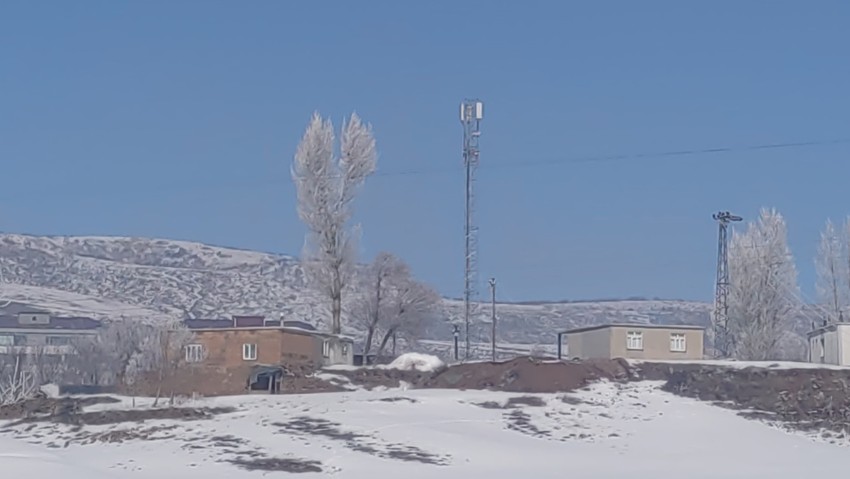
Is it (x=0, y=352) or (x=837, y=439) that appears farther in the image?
(x=0, y=352)

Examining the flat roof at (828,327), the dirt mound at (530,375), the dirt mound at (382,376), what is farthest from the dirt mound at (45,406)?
the flat roof at (828,327)

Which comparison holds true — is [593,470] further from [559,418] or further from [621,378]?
[621,378]

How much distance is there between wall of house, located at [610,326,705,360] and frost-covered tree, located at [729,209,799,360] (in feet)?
52.0

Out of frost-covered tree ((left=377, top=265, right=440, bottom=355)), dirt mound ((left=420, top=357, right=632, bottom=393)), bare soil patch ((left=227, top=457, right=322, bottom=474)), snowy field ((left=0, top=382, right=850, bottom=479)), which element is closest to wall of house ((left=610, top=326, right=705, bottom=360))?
dirt mound ((left=420, top=357, right=632, bottom=393))

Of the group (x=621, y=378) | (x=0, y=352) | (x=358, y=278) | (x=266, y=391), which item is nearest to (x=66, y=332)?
(x=0, y=352)

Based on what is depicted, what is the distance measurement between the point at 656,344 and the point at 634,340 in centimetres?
109

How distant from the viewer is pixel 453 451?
122 feet

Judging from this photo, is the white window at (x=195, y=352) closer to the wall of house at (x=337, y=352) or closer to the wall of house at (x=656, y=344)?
the wall of house at (x=337, y=352)

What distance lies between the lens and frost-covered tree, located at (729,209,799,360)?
8606 centimetres

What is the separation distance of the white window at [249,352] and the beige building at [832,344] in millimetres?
26450

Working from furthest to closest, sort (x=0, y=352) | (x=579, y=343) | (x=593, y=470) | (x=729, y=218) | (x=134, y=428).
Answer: (x=0, y=352) → (x=729, y=218) → (x=579, y=343) → (x=134, y=428) → (x=593, y=470)

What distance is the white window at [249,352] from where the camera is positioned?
6325 cm

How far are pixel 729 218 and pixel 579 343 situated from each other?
13.7m

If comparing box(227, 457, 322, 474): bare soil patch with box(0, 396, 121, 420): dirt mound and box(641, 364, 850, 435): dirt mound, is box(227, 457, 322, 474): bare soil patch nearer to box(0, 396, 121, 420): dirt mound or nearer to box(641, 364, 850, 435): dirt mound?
box(0, 396, 121, 420): dirt mound
